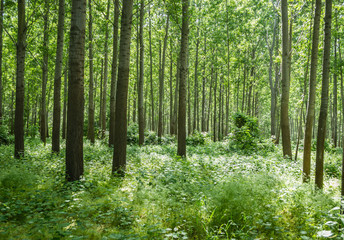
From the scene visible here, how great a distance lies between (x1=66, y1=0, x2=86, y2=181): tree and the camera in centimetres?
605

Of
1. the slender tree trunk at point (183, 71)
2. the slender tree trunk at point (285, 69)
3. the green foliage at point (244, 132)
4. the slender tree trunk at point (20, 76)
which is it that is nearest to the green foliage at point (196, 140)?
the green foliage at point (244, 132)

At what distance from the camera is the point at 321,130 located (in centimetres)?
562

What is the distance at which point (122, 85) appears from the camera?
22.8ft

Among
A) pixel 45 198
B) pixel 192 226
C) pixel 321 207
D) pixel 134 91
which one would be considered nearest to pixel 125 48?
pixel 45 198

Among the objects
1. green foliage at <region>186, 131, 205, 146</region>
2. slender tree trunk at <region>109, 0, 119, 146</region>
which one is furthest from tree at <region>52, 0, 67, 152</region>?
green foliage at <region>186, 131, 205, 146</region>

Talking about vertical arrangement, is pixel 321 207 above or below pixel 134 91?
below

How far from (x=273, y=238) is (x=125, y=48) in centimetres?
592

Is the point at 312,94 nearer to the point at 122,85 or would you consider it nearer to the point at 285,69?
the point at 285,69

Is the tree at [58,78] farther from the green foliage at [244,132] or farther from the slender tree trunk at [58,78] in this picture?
the green foliage at [244,132]

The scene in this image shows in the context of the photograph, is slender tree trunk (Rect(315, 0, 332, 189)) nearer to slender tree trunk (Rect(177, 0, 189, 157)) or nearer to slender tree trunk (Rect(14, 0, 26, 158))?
slender tree trunk (Rect(177, 0, 189, 157))

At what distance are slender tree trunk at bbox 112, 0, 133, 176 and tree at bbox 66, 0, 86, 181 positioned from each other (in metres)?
1.13

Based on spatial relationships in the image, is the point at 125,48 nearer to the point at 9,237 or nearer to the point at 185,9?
the point at 185,9

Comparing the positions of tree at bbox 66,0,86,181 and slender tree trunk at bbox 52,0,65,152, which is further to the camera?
slender tree trunk at bbox 52,0,65,152

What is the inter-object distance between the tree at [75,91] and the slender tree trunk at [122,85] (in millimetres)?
1133
